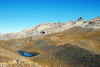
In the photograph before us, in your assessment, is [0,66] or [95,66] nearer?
[0,66]

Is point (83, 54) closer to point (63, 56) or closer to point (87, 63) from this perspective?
point (87, 63)

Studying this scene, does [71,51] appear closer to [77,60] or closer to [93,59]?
[77,60]

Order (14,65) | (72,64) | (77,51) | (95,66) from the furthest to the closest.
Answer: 1. (77,51)
2. (72,64)
3. (95,66)
4. (14,65)

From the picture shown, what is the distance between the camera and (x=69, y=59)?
36.3 metres

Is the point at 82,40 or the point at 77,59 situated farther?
the point at 82,40

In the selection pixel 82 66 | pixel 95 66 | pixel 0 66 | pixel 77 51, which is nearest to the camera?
pixel 0 66

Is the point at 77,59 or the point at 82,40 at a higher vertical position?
the point at 82,40

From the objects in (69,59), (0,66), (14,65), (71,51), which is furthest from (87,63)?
(0,66)

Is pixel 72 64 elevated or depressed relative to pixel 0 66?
depressed

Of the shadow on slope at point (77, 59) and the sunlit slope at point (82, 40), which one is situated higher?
the sunlit slope at point (82, 40)

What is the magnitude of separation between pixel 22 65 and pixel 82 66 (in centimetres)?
1865

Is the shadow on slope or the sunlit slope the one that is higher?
the sunlit slope

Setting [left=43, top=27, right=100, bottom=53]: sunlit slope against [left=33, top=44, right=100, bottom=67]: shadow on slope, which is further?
[left=43, top=27, right=100, bottom=53]: sunlit slope

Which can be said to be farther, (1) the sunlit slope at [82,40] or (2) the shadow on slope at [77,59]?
(1) the sunlit slope at [82,40]
